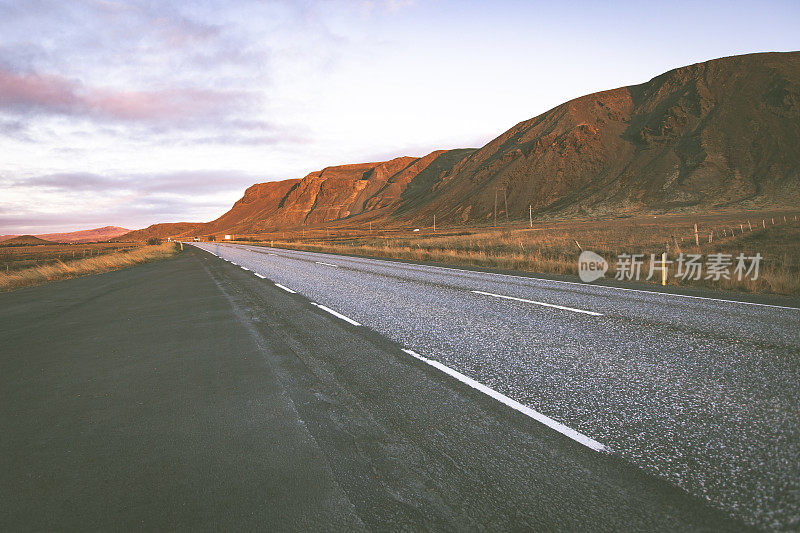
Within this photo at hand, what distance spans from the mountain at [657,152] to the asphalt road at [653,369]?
83431mm

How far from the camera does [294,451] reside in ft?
9.44

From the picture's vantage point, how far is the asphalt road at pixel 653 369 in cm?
252

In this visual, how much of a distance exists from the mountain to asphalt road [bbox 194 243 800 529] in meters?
83.4

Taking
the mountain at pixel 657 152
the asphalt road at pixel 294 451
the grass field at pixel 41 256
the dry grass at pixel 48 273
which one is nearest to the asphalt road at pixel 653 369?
the asphalt road at pixel 294 451

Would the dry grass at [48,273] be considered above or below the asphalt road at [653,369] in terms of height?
above

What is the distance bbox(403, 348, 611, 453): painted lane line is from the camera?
282 cm

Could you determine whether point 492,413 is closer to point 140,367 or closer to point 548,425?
point 548,425

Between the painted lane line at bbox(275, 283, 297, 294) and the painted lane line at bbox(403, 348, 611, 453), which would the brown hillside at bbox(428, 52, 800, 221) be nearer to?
the painted lane line at bbox(275, 283, 297, 294)

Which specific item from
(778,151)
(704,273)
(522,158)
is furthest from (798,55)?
(704,273)

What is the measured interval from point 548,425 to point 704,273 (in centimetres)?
1242

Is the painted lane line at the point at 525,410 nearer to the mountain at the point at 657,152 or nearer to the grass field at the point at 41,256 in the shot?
the grass field at the point at 41,256

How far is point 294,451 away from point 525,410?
1.82 m

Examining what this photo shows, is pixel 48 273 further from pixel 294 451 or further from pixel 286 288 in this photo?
pixel 294 451

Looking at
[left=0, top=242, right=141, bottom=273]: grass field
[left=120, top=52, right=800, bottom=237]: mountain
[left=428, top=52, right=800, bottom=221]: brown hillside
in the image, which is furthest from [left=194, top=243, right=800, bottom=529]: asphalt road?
[left=428, top=52, right=800, bottom=221]: brown hillside
